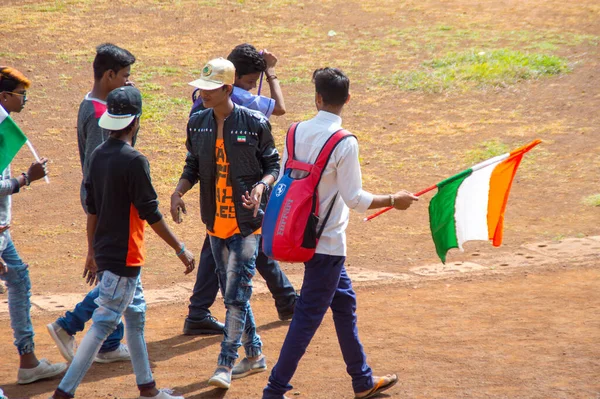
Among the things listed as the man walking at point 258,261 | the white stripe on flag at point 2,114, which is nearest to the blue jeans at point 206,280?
the man walking at point 258,261

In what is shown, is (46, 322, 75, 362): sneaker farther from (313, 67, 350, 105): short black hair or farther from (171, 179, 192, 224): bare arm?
(313, 67, 350, 105): short black hair

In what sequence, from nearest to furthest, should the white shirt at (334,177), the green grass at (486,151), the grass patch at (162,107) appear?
the white shirt at (334,177) < the green grass at (486,151) < the grass patch at (162,107)

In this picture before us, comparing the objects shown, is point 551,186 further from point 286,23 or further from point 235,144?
point 286,23

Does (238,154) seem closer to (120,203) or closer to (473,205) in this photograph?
(120,203)

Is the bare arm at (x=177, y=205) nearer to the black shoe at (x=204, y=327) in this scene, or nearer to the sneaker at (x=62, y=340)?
the sneaker at (x=62, y=340)

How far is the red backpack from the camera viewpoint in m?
4.89

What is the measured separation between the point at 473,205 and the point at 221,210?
1.66 metres

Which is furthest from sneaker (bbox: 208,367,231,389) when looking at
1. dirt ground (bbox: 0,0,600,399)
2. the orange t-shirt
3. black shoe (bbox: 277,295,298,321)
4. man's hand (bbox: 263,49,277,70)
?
man's hand (bbox: 263,49,277,70)

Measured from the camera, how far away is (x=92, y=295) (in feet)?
19.1

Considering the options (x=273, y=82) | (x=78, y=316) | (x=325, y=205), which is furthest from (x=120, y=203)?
(x=273, y=82)

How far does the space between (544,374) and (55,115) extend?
9.66 meters

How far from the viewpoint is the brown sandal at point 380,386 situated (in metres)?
5.37

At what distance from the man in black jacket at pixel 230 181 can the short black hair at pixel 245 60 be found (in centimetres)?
65

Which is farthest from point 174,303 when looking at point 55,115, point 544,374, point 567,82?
point 567,82
